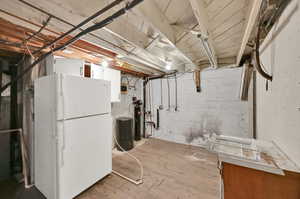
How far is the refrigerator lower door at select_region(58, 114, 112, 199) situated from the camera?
160cm

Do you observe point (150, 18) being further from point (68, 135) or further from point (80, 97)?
point (68, 135)

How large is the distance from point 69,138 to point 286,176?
2.07 metres

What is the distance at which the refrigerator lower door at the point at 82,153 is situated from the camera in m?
1.60

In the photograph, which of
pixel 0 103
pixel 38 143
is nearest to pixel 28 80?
pixel 0 103

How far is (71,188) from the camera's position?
5.47 ft

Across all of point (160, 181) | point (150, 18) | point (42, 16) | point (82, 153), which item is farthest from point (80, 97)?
point (160, 181)

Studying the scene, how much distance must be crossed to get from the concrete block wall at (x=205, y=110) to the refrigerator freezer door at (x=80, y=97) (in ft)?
7.81

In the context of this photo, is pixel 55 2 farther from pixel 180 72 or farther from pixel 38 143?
pixel 180 72

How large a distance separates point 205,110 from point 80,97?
3.05m

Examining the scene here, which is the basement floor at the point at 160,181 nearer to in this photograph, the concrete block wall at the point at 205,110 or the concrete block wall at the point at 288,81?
the concrete block wall at the point at 205,110

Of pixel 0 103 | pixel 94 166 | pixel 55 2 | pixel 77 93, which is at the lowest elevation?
pixel 94 166

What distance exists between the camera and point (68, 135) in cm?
165

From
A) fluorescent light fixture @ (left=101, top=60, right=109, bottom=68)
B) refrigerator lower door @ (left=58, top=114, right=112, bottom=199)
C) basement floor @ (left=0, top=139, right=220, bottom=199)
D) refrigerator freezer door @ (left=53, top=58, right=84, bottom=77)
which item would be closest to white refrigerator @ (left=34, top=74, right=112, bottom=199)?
Result: refrigerator lower door @ (left=58, top=114, right=112, bottom=199)

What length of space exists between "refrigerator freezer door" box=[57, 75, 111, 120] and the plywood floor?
1204 mm
